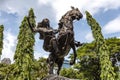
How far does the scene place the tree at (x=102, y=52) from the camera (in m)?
30.0

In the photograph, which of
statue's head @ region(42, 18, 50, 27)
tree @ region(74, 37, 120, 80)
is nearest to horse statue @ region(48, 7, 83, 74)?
statue's head @ region(42, 18, 50, 27)

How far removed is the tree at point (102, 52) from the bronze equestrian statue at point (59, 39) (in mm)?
20499

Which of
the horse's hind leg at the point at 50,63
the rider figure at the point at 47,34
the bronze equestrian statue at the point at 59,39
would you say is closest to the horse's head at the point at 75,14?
the bronze equestrian statue at the point at 59,39

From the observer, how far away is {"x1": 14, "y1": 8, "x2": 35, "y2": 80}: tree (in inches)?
853

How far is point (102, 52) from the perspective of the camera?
3219cm

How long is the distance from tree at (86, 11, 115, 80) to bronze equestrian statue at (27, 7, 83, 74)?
67.3 feet

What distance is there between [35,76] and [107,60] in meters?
8.15

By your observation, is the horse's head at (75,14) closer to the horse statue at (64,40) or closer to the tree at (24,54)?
the horse statue at (64,40)

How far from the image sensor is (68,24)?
9453 mm

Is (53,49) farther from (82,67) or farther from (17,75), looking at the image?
(82,67)

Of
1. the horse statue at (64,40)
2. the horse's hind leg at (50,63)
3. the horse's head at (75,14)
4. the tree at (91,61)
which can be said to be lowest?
the horse's hind leg at (50,63)

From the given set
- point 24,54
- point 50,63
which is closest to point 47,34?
point 50,63

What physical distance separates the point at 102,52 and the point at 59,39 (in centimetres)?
2332

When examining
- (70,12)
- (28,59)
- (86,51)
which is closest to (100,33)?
(86,51)
